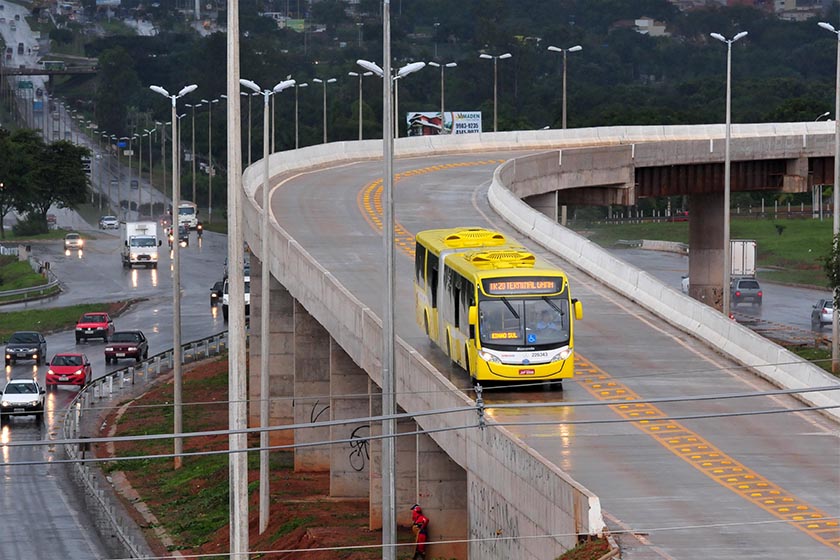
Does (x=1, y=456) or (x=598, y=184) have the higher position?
(x=598, y=184)

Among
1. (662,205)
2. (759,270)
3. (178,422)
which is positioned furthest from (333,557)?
(662,205)

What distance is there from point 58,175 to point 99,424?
338 feet

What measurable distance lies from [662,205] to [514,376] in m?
131

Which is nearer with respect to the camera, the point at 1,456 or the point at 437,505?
the point at 437,505

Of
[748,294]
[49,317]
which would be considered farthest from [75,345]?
[748,294]

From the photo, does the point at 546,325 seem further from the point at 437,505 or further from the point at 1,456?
the point at 1,456

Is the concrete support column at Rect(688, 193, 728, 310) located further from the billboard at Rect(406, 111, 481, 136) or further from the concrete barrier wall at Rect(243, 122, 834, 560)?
the billboard at Rect(406, 111, 481, 136)

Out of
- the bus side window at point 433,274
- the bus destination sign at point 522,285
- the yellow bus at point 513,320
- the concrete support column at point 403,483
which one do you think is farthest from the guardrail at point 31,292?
the bus destination sign at point 522,285

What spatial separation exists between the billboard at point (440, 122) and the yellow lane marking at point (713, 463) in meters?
136

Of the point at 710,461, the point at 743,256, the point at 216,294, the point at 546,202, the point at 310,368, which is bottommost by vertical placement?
the point at 216,294

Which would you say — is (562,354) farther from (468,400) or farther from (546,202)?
(546,202)

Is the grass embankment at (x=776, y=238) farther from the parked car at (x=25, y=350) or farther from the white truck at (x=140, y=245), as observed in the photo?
the parked car at (x=25, y=350)

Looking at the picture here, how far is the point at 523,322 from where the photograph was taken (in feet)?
123

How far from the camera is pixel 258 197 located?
244 feet
